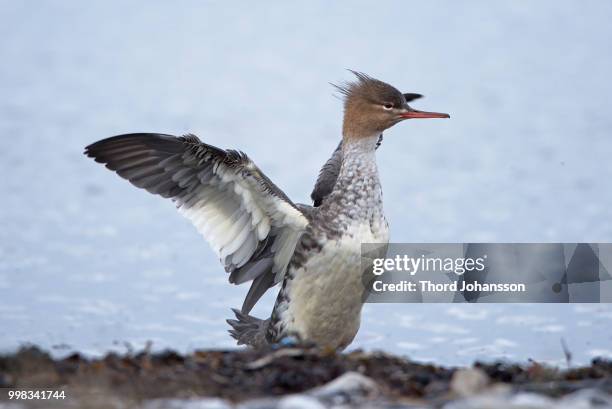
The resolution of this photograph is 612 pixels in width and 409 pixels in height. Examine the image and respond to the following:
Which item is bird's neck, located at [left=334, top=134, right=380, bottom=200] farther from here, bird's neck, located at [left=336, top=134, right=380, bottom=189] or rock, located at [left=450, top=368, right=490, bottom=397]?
rock, located at [left=450, top=368, right=490, bottom=397]

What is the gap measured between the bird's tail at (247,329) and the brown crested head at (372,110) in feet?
5.23

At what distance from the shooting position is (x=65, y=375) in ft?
17.4

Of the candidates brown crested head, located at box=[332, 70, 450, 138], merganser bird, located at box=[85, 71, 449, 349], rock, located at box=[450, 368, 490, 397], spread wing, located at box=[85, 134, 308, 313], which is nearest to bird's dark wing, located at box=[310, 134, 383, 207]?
brown crested head, located at box=[332, 70, 450, 138]

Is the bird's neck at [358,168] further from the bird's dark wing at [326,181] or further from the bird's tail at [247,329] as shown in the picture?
the bird's tail at [247,329]

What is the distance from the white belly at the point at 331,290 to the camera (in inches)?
277

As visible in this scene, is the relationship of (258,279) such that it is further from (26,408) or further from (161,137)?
(26,408)

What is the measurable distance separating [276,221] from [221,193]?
45cm

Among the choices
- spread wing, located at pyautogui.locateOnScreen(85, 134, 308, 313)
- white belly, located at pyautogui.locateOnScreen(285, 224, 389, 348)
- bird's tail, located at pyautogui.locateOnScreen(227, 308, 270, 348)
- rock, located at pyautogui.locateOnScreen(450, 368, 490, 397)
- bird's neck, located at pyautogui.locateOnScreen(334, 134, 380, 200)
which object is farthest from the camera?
bird's tail, located at pyautogui.locateOnScreen(227, 308, 270, 348)

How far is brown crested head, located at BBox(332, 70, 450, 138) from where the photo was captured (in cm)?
780

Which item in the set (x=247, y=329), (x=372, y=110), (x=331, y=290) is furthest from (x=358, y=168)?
(x=247, y=329)

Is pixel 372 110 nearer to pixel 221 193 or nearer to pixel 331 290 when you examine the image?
pixel 221 193

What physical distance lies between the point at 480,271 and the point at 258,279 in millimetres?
2275

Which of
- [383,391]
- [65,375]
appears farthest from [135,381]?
[383,391]

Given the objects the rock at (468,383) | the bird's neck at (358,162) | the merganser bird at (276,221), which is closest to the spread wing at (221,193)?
the merganser bird at (276,221)
